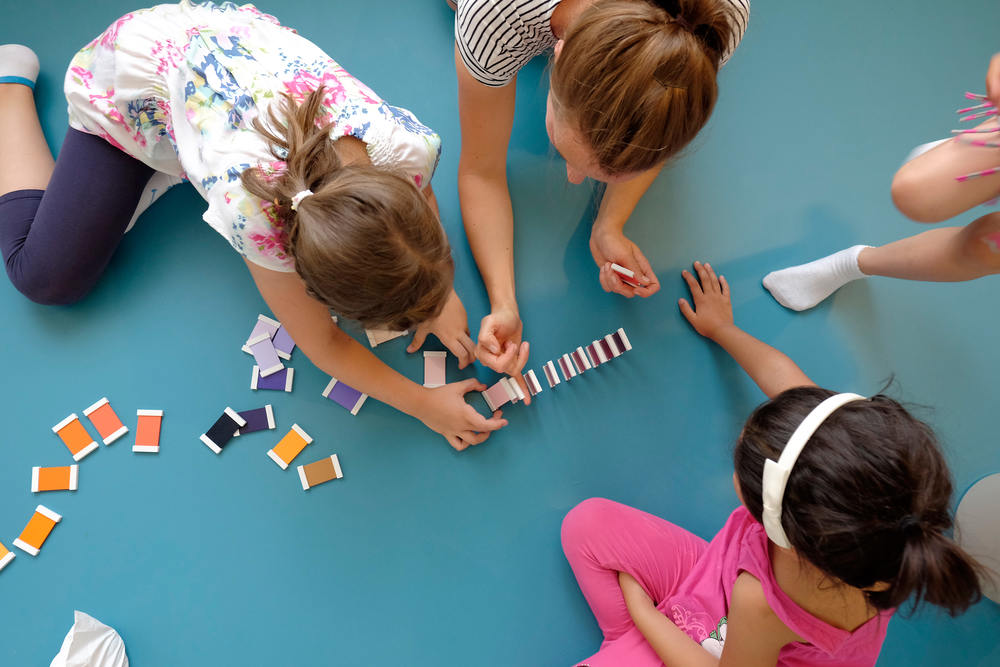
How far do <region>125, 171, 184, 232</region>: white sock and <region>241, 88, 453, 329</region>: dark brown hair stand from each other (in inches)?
19.3

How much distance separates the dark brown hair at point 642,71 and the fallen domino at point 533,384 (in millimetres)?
576

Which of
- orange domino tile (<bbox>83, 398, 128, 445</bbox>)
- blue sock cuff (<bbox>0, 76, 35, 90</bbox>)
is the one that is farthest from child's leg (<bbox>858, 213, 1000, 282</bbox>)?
blue sock cuff (<bbox>0, 76, 35, 90</bbox>)

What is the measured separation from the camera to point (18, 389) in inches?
46.0

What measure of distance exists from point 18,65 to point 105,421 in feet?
2.48

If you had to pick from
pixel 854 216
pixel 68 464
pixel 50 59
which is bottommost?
pixel 68 464

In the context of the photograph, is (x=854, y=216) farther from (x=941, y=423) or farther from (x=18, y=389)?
(x=18, y=389)

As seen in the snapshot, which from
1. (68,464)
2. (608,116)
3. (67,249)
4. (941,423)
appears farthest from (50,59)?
(941,423)

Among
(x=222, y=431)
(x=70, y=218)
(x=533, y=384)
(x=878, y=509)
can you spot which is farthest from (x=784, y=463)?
(x=70, y=218)

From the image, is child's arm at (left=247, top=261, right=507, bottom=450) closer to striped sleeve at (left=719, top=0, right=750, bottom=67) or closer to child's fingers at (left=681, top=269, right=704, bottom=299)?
child's fingers at (left=681, top=269, right=704, bottom=299)

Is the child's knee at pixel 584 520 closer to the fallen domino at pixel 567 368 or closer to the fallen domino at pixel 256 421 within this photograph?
the fallen domino at pixel 567 368

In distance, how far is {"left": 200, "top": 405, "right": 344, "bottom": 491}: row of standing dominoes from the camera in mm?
1158

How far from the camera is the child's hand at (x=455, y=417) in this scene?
112 centimetres

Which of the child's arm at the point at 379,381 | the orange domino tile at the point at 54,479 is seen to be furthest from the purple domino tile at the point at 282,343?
the orange domino tile at the point at 54,479

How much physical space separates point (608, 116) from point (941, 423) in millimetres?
1088
